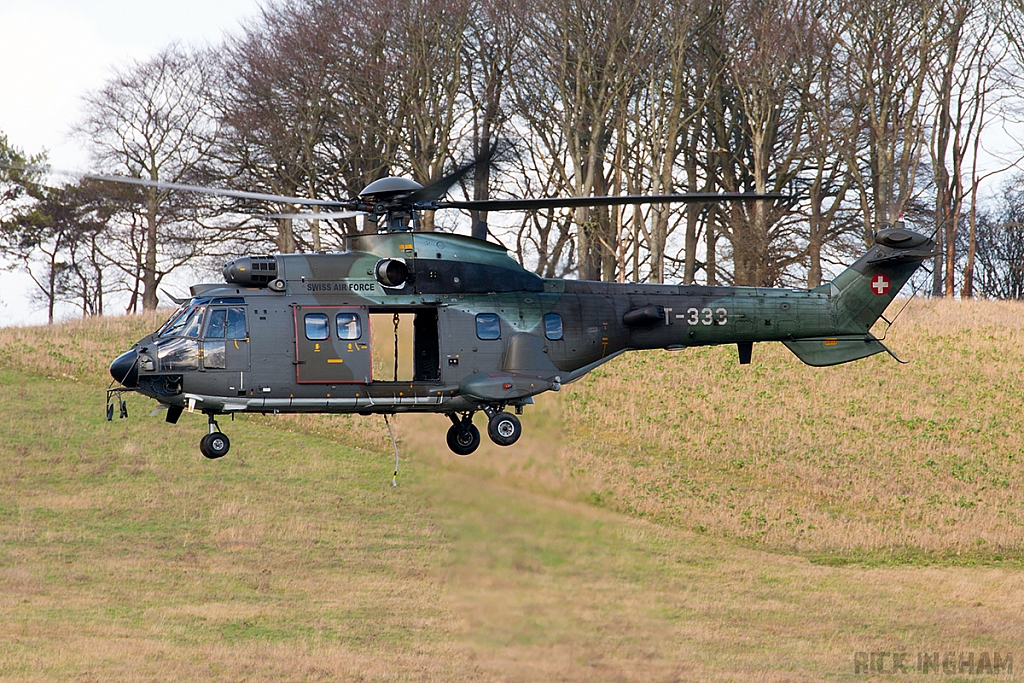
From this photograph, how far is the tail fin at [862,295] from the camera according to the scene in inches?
878

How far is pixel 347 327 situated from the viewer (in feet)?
63.1

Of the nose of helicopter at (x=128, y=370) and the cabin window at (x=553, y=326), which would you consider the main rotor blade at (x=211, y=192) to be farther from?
the cabin window at (x=553, y=326)

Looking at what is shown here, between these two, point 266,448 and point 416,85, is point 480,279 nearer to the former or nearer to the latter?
point 266,448

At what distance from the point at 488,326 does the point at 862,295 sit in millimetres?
7564

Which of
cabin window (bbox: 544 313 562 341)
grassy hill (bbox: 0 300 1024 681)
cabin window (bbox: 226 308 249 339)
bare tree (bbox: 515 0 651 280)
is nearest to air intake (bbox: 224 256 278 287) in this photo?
cabin window (bbox: 226 308 249 339)

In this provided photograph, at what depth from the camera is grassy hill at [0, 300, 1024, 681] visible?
2680 cm

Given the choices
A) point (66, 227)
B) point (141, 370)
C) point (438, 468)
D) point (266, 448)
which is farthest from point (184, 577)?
point (66, 227)

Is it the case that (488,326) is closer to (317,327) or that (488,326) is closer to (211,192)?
(317,327)

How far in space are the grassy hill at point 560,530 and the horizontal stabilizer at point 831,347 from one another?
16.2 feet

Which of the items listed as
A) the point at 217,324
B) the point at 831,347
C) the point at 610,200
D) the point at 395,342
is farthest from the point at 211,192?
the point at 831,347

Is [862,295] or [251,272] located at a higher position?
[251,272]

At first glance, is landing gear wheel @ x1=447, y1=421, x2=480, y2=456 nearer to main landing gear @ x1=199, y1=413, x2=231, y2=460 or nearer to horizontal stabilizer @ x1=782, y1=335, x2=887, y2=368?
main landing gear @ x1=199, y1=413, x2=231, y2=460

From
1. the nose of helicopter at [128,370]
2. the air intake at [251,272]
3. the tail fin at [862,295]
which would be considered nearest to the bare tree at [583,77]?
the tail fin at [862,295]

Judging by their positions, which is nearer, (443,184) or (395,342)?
(443,184)
